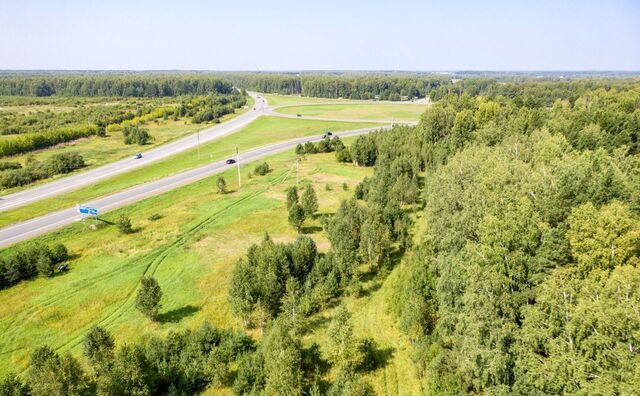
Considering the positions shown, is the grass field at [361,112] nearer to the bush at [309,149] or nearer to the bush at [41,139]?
the bush at [309,149]

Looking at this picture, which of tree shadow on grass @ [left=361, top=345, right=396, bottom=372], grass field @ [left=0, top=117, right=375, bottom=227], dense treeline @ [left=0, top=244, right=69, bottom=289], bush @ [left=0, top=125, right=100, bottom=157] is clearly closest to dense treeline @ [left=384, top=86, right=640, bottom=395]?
tree shadow on grass @ [left=361, top=345, right=396, bottom=372]

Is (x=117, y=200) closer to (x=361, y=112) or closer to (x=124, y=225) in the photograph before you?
(x=124, y=225)

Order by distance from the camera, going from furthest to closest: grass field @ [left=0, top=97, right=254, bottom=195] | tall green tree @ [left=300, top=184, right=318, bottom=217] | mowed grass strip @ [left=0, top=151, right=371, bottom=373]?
1. grass field @ [left=0, top=97, right=254, bottom=195]
2. tall green tree @ [left=300, top=184, right=318, bottom=217]
3. mowed grass strip @ [left=0, top=151, right=371, bottom=373]

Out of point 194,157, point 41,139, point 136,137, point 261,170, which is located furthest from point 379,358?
point 41,139

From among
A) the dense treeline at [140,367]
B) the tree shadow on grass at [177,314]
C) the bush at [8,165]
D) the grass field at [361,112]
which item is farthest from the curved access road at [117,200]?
the grass field at [361,112]

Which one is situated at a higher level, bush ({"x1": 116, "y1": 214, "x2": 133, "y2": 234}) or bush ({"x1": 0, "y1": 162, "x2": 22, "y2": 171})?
bush ({"x1": 0, "y1": 162, "x2": 22, "y2": 171})

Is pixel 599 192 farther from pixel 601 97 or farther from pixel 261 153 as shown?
pixel 601 97

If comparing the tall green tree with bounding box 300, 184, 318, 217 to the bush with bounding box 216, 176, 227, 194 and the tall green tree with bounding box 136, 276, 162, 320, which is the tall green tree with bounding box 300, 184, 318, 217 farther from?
the tall green tree with bounding box 136, 276, 162, 320
